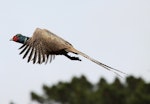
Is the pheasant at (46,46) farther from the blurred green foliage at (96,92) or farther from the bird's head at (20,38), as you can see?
the blurred green foliage at (96,92)

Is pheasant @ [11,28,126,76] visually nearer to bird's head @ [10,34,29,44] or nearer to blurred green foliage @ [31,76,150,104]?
bird's head @ [10,34,29,44]

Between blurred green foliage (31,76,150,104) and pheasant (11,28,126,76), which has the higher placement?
pheasant (11,28,126,76)

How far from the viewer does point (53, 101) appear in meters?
91.1

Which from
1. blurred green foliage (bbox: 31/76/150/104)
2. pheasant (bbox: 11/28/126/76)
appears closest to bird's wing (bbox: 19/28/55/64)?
pheasant (bbox: 11/28/126/76)

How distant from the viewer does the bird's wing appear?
23.1 meters

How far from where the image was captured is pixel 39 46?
76.9 feet

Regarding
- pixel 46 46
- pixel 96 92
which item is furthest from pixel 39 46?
pixel 96 92

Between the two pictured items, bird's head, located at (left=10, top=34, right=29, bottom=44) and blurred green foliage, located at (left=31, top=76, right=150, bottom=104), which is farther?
blurred green foliage, located at (left=31, top=76, right=150, bottom=104)

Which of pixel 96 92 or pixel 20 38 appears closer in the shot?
pixel 20 38

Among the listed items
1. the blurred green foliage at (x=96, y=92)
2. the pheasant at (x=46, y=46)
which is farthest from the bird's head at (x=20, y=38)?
the blurred green foliage at (x=96, y=92)

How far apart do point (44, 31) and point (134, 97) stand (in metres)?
52.7

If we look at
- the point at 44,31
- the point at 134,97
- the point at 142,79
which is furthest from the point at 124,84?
the point at 44,31

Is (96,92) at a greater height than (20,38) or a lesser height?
lesser

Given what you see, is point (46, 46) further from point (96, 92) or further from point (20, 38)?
point (96, 92)
